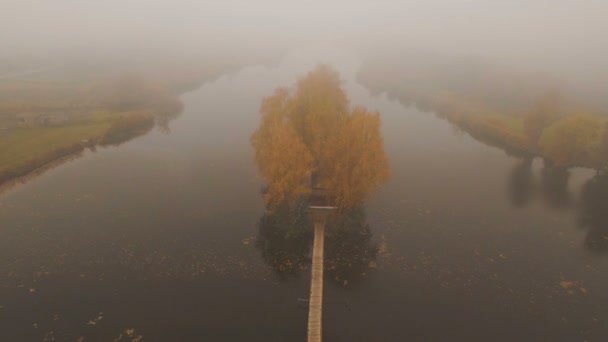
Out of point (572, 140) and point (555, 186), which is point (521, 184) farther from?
point (572, 140)

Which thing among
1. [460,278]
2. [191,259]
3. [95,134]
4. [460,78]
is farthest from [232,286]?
[460,78]

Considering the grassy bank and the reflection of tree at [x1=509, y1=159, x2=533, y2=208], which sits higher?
the grassy bank

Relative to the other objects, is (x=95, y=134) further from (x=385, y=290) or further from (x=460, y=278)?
(x=460, y=278)

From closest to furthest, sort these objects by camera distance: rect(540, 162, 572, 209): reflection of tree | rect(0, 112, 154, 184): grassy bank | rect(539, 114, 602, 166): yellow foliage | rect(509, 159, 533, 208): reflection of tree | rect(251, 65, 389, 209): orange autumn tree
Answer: rect(251, 65, 389, 209): orange autumn tree < rect(540, 162, 572, 209): reflection of tree < rect(509, 159, 533, 208): reflection of tree < rect(0, 112, 154, 184): grassy bank < rect(539, 114, 602, 166): yellow foliage

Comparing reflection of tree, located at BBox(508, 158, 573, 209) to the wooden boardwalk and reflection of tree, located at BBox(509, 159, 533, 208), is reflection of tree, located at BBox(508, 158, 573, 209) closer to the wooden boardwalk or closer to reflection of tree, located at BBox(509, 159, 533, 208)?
reflection of tree, located at BBox(509, 159, 533, 208)

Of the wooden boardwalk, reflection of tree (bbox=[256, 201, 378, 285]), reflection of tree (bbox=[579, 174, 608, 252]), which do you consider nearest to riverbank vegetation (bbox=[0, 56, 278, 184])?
reflection of tree (bbox=[256, 201, 378, 285])

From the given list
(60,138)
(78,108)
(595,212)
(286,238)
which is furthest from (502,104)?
(78,108)

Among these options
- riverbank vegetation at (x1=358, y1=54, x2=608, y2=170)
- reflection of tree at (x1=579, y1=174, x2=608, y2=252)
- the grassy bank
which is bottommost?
reflection of tree at (x1=579, y1=174, x2=608, y2=252)
